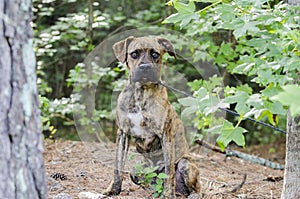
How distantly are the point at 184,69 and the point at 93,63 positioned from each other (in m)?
1.93

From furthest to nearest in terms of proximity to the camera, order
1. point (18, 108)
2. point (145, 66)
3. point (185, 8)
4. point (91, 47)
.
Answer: point (91, 47) → point (145, 66) → point (185, 8) → point (18, 108)

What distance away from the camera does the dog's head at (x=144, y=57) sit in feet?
13.2

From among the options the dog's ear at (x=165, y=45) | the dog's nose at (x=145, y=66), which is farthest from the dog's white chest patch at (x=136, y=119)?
the dog's ear at (x=165, y=45)

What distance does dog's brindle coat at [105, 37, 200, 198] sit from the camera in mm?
4031

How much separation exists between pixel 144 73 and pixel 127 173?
51.7 inches

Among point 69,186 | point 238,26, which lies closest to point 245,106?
point 238,26

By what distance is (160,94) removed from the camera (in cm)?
415

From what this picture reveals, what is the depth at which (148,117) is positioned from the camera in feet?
13.2

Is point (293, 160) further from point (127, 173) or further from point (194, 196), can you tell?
point (127, 173)

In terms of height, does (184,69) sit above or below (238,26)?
below

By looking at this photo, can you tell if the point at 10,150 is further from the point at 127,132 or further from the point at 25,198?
the point at 127,132

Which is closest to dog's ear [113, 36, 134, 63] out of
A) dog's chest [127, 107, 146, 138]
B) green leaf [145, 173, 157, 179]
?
dog's chest [127, 107, 146, 138]

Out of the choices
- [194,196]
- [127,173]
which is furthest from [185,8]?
[127,173]

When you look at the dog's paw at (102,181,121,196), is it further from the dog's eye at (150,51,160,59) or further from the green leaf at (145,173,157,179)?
the dog's eye at (150,51,160,59)
